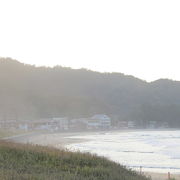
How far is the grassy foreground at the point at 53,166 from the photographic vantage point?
872cm

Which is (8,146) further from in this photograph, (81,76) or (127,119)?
(81,76)

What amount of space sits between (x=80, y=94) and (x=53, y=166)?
141236mm

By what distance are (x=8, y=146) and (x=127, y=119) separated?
131m

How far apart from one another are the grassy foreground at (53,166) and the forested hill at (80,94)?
83.1 meters

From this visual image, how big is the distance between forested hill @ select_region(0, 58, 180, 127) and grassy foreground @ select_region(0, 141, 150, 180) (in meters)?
83.1

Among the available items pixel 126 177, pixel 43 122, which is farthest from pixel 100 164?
pixel 43 122

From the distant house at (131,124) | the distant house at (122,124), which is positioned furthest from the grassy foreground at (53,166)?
the distant house at (131,124)

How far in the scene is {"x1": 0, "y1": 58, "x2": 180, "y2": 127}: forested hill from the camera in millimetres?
110938

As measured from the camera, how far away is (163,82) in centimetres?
16975

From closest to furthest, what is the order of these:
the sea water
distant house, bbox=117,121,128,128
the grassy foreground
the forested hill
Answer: the grassy foreground < the sea water < the forested hill < distant house, bbox=117,121,128,128

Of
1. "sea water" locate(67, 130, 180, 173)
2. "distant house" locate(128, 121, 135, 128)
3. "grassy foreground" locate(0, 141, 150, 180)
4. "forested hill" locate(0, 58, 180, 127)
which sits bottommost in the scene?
"sea water" locate(67, 130, 180, 173)

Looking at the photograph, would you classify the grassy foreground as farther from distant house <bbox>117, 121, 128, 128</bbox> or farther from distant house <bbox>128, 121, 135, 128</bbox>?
distant house <bbox>128, 121, 135, 128</bbox>

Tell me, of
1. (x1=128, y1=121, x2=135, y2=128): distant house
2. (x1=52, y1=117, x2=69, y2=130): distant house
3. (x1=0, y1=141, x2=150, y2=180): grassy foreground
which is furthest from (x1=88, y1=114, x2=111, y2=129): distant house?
(x1=0, y1=141, x2=150, y2=180): grassy foreground

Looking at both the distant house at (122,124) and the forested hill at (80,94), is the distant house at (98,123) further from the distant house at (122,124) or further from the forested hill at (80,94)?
the distant house at (122,124)
